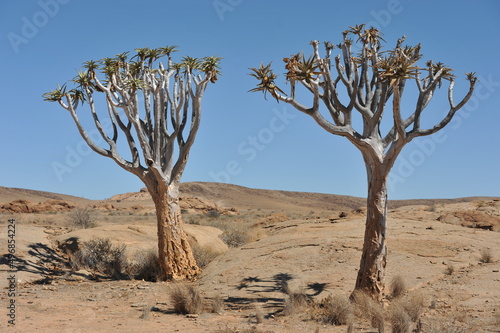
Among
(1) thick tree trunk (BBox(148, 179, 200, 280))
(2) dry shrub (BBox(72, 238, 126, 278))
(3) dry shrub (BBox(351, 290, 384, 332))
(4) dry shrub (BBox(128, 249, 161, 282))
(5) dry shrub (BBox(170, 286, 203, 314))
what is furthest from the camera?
(2) dry shrub (BBox(72, 238, 126, 278))

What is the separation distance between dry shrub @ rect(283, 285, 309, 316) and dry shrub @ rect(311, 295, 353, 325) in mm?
389

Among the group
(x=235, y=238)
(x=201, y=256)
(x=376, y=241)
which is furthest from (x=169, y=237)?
(x=235, y=238)

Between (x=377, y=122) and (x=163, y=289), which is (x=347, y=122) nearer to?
(x=377, y=122)

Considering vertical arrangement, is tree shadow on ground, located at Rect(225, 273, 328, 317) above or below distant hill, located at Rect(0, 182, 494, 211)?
below

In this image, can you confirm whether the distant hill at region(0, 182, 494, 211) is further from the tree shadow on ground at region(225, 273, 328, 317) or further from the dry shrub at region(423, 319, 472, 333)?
the dry shrub at region(423, 319, 472, 333)

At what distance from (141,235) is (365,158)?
11.7 metres

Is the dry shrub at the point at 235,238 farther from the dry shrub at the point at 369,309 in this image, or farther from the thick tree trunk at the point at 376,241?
the dry shrub at the point at 369,309

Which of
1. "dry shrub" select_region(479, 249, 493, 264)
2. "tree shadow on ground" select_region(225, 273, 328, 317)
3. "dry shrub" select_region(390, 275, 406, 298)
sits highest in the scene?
"dry shrub" select_region(479, 249, 493, 264)

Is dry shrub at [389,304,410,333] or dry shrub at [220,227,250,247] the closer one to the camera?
dry shrub at [389,304,410,333]

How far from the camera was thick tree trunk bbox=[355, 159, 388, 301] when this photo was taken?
366 inches

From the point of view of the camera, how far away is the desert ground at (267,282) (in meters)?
8.38

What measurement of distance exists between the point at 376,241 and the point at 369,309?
140 centimetres

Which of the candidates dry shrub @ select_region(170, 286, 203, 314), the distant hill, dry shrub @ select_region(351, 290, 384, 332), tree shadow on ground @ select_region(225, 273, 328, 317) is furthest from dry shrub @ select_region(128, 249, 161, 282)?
the distant hill

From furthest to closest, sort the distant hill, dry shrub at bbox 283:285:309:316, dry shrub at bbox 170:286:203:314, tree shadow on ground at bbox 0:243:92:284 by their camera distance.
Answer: the distant hill < tree shadow on ground at bbox 0:243:92:284 < dry shrub at bbox 170:286:203:314 < dry shrub at bbox 283:285:309:316
